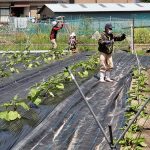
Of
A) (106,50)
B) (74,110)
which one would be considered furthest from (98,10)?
(74,110)

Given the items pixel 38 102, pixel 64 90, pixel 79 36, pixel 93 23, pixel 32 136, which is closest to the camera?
pixel 32 136

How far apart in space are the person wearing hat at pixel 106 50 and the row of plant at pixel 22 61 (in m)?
2.54

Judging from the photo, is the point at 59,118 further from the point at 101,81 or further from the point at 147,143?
the point at 101,81

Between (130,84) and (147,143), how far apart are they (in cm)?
385

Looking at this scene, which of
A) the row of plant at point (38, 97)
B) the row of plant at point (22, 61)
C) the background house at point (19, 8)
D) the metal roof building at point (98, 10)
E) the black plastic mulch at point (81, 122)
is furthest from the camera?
the background house at point (19, 8)

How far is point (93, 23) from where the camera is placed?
2516 cm

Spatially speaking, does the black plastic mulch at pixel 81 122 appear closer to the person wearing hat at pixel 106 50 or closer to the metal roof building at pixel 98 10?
the person wearing hat at pixel 106 50

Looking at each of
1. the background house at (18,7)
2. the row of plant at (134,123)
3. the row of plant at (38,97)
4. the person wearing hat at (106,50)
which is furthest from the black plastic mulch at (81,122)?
the background house at (18,7)

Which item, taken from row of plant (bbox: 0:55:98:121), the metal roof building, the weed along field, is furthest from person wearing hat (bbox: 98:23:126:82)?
the metal roof building

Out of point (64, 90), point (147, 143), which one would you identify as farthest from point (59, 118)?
point (64, 90)

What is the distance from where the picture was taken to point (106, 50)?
923 centimetres

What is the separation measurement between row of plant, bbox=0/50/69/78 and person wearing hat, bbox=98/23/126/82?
8.34 ft

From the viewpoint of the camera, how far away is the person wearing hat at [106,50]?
9.02 m

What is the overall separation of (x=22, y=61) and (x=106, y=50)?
5.07 metres
